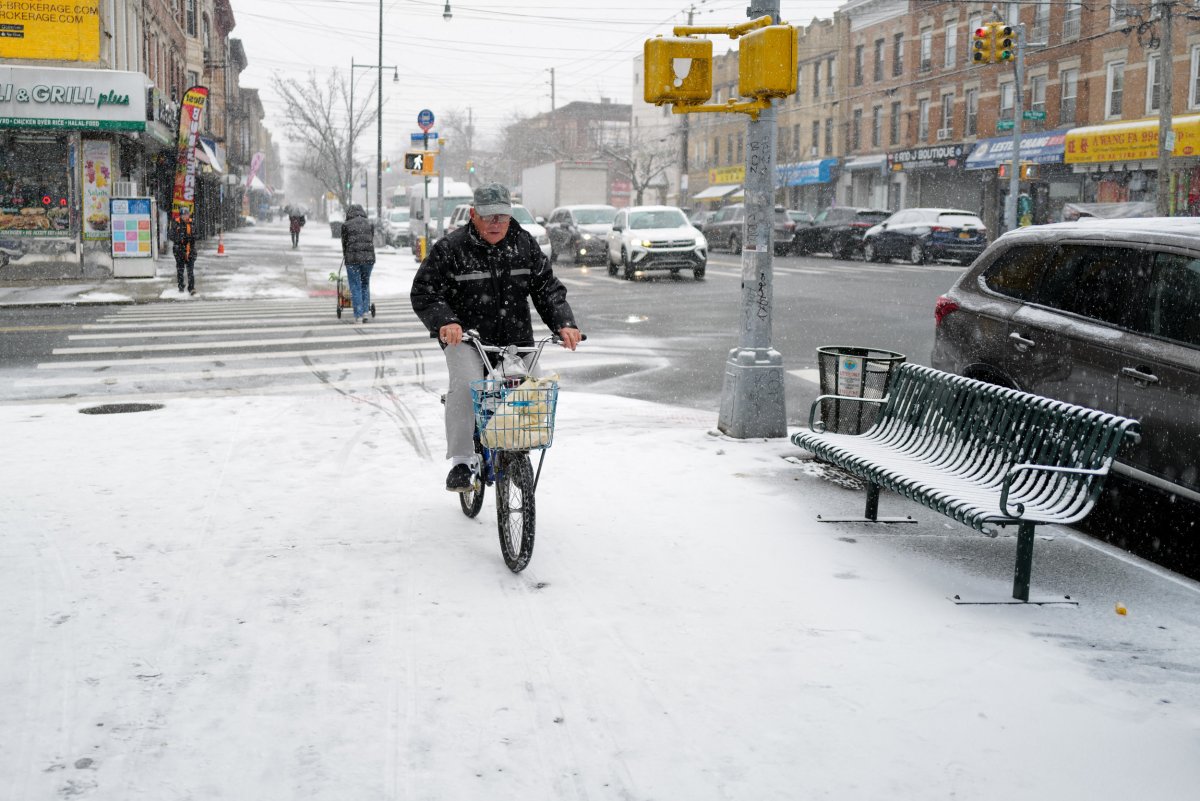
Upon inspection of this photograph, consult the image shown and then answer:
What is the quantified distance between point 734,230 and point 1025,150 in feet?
38.3

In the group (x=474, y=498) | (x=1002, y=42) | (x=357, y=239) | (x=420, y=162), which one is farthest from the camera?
(x=420, y=162)

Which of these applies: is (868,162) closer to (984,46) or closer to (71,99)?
(984,46)

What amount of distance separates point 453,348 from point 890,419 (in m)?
2.91

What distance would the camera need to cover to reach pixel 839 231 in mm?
37625

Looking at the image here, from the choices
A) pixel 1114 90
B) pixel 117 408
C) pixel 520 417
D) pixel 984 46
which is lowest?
pixel 117 408

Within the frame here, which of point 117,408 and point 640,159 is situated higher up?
point 640,159

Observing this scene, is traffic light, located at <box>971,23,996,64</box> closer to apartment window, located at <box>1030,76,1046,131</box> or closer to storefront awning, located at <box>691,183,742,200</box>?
apartment window, located at <box>1030,76,1046,131</box>

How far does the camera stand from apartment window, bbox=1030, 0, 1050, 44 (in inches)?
1703

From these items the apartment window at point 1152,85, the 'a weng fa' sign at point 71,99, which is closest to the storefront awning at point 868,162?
the apartment window at point 1152,85

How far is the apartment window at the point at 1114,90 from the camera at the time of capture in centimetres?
3966

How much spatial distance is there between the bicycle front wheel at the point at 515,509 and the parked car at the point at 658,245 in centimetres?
2192

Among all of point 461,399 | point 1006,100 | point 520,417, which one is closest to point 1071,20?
point 1006,100

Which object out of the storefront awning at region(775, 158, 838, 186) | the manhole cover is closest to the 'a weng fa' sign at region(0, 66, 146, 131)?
the manhole cover

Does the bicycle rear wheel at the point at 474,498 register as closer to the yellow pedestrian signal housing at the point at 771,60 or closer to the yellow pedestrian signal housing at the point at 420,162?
the yellow pedestrian signal housing at the point at 771,60
